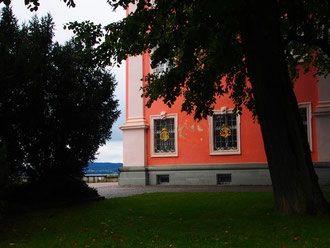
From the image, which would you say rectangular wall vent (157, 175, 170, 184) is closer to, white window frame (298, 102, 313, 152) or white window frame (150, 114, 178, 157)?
white window frame (150, 114, 178, 157)

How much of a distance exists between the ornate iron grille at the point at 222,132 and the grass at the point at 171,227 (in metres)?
9.74

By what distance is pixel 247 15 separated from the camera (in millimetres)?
8539

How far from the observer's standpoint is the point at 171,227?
7.69 metres

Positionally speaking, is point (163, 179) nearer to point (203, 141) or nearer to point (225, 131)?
point (203, 141)

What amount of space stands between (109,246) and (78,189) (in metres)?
7.23

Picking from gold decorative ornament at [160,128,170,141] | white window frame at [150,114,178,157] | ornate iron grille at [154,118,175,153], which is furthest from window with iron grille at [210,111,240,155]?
gold decorative ornament at [160,128,170,141]

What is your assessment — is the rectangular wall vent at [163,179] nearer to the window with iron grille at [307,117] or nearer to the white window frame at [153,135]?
the white window frame at [153,135]

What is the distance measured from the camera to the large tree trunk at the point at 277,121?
8.18 meters

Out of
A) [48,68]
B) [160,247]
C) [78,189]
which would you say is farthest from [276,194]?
[48,68]

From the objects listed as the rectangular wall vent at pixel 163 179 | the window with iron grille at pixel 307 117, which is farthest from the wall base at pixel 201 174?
the window with iron grille at pixel 307 117

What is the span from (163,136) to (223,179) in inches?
169

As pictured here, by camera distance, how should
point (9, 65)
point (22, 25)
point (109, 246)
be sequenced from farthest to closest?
point (22, 25)
point (9, 65)
point (109, 246)

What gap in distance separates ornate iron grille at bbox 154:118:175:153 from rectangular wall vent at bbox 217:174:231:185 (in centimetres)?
314

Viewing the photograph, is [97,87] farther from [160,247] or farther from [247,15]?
[160,247]
